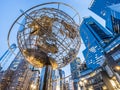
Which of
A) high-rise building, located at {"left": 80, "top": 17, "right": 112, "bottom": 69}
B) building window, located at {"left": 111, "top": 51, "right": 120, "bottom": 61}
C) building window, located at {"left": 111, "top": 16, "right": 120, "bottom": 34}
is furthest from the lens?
high-rise building, located at {"left": 80, "top": 17, "right": 112, "bottom": 69}

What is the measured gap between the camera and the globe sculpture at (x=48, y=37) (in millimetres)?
1443

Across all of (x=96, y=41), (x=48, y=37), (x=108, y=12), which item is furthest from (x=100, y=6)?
(x=48, y=37)

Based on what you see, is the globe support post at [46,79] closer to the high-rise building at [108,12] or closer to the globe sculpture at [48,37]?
the globe sculpture at [48,37]

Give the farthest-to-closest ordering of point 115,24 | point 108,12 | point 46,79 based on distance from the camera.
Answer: point 108,12 < point 115,24 < point 46,79

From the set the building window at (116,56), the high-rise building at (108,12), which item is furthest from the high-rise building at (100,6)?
the building window at (116,56)

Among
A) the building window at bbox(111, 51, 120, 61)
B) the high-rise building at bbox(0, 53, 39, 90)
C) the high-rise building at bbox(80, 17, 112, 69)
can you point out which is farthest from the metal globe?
the high-rise building at bbox(80, 17, 112, 69)

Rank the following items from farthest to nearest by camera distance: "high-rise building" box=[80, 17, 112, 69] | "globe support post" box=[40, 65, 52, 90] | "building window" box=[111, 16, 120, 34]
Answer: "high-rise building" box=[80, 17, 112, 69], "building window" box=[111, 16, 120, 34], "globe support post" box=[40, 65, 52, 90]

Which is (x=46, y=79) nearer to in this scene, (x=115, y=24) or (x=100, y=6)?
(x=115, y=24)

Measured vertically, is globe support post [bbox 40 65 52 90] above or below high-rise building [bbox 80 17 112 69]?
below

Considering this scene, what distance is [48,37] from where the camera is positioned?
5.03ft

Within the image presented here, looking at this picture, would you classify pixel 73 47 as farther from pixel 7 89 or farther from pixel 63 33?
pixel 7 89

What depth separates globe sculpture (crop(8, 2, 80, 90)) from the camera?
1.44 meters

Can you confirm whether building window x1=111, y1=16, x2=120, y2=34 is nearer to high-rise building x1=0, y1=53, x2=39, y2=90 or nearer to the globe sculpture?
high-rise building x1=0, y1=53, x2=39, y2=90

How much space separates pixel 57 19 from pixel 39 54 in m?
0.58
